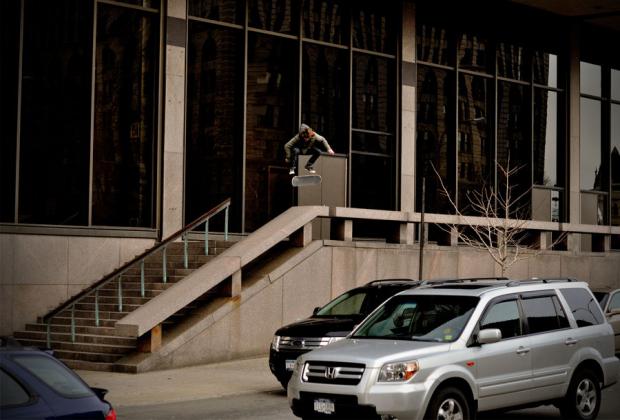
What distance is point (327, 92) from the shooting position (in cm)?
2838

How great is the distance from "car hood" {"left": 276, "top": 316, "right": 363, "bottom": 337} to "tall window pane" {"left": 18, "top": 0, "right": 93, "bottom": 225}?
8614mm

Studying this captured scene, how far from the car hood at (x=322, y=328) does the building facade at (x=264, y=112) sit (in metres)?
8.01

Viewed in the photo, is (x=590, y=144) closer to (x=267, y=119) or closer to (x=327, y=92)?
(x=327, y=92)

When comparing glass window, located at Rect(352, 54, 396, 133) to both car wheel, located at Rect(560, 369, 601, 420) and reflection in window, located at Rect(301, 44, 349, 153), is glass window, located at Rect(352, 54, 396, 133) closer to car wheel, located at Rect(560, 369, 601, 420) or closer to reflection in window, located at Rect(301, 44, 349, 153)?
reflection in window, located at Rect(301, 44, 349, 153)

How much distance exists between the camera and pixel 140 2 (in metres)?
24.4

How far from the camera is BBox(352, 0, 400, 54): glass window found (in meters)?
29.3

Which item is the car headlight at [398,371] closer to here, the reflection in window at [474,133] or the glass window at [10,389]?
the glass window at [10,389]

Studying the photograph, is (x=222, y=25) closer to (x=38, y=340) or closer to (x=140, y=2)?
(x=140, y=2)

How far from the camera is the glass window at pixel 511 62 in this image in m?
32.9

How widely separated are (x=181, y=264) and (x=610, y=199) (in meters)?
19.4

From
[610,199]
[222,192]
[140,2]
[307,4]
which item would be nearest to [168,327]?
[222,192]

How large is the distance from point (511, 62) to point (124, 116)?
47.5ft

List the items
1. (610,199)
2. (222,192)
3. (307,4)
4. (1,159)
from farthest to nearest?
1. (610,199)
2. (307,4)
3. (222,192)
4. (1,159)

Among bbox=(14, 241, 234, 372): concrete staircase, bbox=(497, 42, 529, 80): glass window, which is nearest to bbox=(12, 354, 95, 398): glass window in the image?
bbox=(14, 241, 234, 372): concrete staircase
